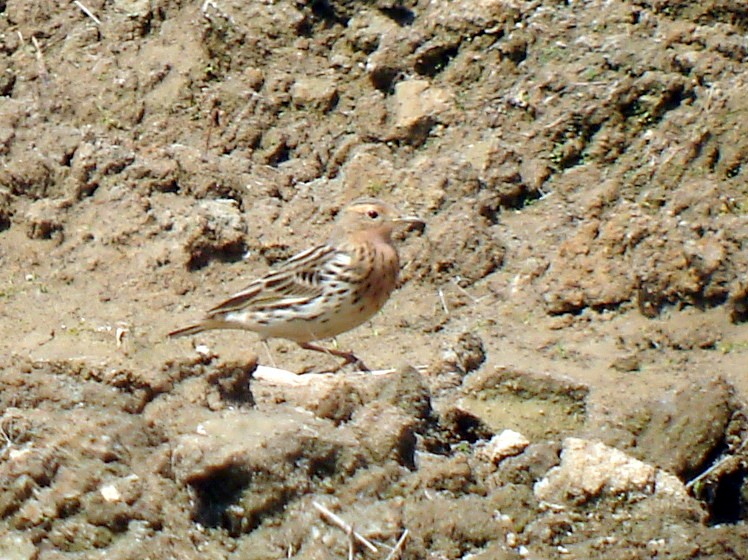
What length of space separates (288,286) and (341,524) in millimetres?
3114

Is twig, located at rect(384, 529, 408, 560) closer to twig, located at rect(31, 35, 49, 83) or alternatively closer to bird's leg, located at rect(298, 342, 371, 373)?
bird's leg, located at rect(298, 342, 371, 373)

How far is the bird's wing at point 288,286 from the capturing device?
924 cm

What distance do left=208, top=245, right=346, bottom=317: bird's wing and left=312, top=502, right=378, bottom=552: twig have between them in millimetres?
2861

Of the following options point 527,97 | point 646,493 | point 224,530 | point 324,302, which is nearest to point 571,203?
point 527,97

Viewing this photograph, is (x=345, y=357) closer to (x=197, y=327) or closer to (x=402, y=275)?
(x=197, y=327)

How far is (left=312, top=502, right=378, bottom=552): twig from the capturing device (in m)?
6.36

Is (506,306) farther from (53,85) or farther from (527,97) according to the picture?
(53,85)

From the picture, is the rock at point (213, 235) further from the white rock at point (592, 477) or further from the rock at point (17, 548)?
the rock at point (17, 548)

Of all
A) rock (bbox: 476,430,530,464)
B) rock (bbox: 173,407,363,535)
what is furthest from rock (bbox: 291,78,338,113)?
rock (bbox: 173,407,363,535)

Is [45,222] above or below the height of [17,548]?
below

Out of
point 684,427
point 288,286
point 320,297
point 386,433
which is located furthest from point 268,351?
point 684,427

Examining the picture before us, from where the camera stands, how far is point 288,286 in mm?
9336

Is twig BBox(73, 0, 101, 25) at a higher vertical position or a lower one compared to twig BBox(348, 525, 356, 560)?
higher

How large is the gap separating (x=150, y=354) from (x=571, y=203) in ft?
13.9
